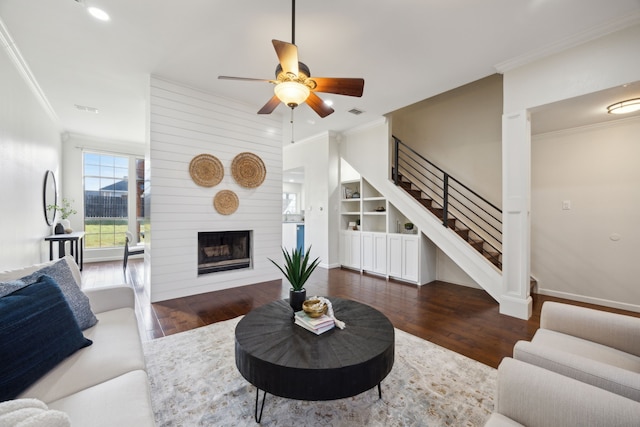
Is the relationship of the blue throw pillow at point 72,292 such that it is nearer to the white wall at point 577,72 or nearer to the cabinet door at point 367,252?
the cabinet door at point 367,252

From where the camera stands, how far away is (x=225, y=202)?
418 centimetres

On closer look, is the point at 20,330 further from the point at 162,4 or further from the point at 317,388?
the point at 162,4

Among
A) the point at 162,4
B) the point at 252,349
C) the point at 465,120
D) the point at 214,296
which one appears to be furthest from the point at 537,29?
the point at 214,296

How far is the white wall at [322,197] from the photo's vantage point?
5.73 meters

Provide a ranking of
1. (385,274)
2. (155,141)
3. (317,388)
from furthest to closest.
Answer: (385,274) → (155,141) → (317,388)

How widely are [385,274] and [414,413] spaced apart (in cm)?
342

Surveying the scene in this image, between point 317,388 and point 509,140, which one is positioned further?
point 509,140

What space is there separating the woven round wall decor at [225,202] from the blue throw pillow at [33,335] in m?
2.68

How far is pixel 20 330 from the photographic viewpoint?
1.17m

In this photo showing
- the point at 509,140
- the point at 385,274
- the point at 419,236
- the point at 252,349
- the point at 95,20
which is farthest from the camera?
the point at 385,274

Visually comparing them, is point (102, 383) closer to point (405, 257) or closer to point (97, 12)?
point (97, 12)

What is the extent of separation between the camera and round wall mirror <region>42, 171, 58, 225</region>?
Result: 4477 mm

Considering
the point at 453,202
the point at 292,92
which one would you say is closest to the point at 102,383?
the point at 292,92

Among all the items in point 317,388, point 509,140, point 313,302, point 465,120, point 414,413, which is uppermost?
point 465,120
